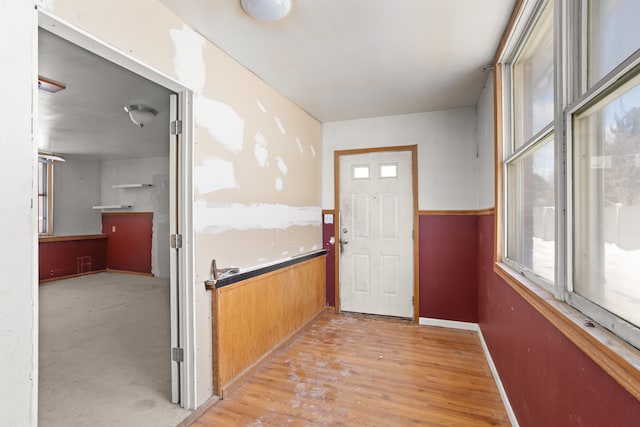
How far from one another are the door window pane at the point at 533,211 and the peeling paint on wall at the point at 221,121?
1981mm

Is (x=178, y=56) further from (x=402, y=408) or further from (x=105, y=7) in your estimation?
(x=402, y=408)

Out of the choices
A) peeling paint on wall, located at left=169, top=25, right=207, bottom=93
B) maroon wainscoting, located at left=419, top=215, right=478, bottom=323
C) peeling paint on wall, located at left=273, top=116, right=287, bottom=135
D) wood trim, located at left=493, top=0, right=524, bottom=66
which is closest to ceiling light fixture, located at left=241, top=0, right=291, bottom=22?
peeling paint on wall, located at left=169, top=25, right=207, bottom=93

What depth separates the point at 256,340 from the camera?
265cm

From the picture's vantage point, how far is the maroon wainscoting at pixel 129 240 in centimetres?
676

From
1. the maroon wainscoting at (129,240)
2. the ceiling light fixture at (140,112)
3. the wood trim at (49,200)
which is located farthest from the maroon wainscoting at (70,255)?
the ceiling light fixture at (140,112)

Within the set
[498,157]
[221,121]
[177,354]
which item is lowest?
[177,354]

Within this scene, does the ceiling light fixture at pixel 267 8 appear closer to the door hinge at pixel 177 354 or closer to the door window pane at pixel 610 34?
the door window pane at pixel 610 34

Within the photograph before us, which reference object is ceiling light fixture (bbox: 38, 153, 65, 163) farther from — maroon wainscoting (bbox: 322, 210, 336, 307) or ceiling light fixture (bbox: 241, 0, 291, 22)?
ceiling light fixture (bbox: 241, 0, 291, 22)

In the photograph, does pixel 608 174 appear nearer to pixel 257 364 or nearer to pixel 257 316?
pixel 257 316

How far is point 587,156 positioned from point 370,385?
2012 mm

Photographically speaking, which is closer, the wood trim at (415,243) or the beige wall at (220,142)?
the beige wall at (220,142)

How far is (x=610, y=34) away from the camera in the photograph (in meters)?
1.01

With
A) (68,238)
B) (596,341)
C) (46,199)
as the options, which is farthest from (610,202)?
(46,199)

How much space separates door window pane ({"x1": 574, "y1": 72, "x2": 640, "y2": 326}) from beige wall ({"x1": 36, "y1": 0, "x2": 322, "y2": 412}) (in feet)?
6.54
